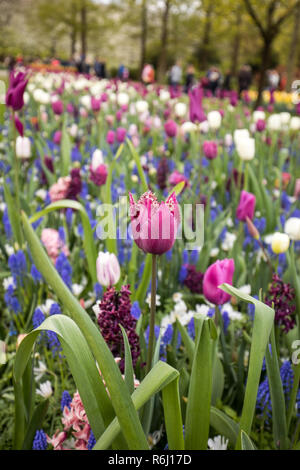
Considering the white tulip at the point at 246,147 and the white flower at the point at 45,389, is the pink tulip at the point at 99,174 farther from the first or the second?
the white flower at the point at 45,389

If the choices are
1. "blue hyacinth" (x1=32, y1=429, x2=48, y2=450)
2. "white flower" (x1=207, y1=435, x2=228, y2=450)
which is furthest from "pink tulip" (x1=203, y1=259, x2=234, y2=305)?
"blue hyacinth" (x1=32, y1=429, x2=48, y2=450)

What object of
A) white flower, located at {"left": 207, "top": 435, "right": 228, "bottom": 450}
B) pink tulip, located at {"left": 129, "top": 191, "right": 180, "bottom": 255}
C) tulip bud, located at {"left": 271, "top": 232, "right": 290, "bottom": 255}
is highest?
pink tulip, located at {"left": 129, "top": 191, "right": 180, "bottom": 255}

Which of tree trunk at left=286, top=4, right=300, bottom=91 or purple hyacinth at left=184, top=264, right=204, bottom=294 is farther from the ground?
tree trunk at left=286, top=4, right=300, bottom=91

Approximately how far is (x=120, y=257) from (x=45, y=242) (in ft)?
1.23

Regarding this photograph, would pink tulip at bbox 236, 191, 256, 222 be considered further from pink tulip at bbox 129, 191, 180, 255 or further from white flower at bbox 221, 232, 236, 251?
pink tulip at bbox 129, 191, 180, 255

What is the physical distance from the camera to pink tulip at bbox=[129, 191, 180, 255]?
0.92 meters

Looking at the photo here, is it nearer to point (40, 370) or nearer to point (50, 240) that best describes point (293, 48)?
point (50, 240)

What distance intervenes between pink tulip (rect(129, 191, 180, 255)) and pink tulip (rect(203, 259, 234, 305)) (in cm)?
27

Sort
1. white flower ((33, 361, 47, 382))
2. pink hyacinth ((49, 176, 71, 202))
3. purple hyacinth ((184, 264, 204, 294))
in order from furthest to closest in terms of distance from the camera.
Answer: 1. pink hyacinth ((49, 176, 71, 202))
2. purple hyacinth ((184, 264, 204, 294))
3. white flower ((33, 361, 47, 382))

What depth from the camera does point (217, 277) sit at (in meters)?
1.22

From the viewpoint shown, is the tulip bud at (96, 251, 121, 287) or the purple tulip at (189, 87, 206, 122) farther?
the purple tulip at (189, 87, 206, 122)
